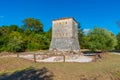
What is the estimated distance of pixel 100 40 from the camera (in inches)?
1447

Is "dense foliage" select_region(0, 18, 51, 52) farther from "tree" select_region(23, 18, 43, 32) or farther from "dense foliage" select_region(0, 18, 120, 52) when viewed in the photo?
"tree" select_region(23, 18, 43, 32)

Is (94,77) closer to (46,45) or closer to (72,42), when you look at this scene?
(72,42)

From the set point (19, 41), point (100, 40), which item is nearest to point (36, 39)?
point (19, 41)

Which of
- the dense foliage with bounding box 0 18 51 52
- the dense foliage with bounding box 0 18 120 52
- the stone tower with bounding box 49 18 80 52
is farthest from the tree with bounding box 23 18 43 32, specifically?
the stone tower with bounding box 49 18 80 52

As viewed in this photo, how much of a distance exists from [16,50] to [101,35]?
80.0ft

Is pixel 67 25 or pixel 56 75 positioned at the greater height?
pixel 67 25

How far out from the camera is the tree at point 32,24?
72094mm

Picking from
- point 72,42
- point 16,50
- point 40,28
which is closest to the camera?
point 72,42

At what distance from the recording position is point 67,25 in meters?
37.6

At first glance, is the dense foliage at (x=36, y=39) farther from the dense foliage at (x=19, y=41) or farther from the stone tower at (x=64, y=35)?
the stone tower at (x=64, y=35)

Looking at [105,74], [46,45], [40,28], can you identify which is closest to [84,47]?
[46,45]

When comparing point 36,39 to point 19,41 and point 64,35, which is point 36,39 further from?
point 64,35

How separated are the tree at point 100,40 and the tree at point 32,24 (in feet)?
121

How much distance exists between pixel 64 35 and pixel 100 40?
7.84 metres
